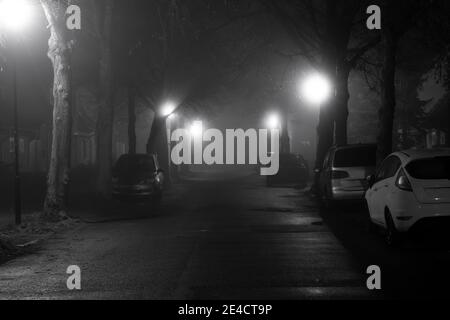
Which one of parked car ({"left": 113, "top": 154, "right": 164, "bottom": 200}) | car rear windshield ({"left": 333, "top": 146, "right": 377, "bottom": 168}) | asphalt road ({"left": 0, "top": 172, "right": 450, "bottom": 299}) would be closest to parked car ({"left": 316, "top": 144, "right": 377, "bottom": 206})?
car rear windshield ({"left": 333, "top": 146, "right": 377, "bottom": 168})

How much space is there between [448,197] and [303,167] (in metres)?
28.7

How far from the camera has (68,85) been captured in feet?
68.0

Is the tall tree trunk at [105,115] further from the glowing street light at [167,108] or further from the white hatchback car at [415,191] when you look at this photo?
the white hatchback car at [415,191]

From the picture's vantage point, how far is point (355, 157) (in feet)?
74.2

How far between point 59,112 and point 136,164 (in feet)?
28.8

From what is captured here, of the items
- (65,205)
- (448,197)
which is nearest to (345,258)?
(448,197)

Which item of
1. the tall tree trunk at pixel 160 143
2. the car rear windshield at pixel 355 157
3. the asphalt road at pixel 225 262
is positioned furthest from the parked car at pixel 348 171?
the tall tree trunk at pixel 160 143

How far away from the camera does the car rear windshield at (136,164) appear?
96.0 ft

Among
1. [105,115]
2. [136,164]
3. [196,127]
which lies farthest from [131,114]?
[196,127]

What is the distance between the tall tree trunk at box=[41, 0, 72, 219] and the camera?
66.4 ft

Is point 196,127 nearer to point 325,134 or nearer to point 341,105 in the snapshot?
point 325,134

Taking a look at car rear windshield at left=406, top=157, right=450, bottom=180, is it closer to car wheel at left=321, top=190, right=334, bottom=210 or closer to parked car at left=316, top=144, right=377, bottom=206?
parked car at left=316, top=144, right=377, bottom=206

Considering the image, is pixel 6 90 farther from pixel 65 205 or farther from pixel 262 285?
pixel 262 285
